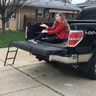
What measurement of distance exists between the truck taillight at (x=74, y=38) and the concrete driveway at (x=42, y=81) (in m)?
0.95

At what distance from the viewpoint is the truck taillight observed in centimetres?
578

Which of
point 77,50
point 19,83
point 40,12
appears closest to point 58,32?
point 77,50

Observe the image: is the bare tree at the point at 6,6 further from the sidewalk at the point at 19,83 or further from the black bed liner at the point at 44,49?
the black bed liner at the point at 44,49

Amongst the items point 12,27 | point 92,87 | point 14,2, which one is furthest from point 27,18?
point 92,87

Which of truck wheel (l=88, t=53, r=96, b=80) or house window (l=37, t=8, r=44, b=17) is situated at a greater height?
house window (l=37, t=8, r=44, b=17)

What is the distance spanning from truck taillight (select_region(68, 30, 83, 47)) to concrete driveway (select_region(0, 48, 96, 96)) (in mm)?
948

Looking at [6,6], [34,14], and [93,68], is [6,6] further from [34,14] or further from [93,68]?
[34,14]

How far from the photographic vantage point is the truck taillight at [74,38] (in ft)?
19.0

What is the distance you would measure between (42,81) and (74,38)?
51.8 inches

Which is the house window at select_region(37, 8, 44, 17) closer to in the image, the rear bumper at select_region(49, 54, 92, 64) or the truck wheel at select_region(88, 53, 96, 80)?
the truck wheel at select_region(88, 53, 96, 80)

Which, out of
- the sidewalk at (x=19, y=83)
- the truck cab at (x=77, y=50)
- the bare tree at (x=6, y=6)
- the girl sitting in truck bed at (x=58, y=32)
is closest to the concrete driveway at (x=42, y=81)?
the sidewalk at (x=19, y=83)

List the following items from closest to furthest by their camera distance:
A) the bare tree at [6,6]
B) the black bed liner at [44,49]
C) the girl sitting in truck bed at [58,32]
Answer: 1. the black bed liner at [44,49]
2. the girl sitting in truck bed at [58,32]
3. the bare tree at [6,6]

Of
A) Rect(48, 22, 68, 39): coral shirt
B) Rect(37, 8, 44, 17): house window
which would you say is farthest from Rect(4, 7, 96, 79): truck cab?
Rect(37, 8, 44, 17): house window

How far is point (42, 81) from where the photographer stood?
6297 mm
